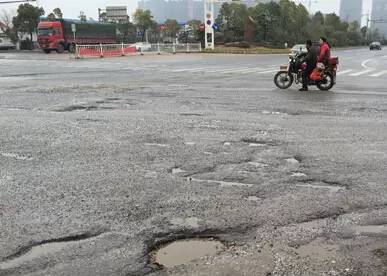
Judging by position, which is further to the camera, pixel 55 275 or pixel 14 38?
pixel 14 38

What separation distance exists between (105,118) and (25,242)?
21.5 feet

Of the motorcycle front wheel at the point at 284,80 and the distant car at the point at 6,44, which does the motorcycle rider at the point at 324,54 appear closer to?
the motorcycle front wheel at the point at 284,80

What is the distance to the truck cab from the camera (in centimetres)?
5462

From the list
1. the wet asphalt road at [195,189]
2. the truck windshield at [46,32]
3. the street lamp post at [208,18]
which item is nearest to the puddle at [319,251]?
the wet asphalt road at [195,189]

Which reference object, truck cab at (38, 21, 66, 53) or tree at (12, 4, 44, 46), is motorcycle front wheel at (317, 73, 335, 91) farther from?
tree at (12, 4, 44, 46)

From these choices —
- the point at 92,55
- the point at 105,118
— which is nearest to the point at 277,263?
the point at 105,118

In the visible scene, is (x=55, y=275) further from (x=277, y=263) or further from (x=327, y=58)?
(x=327, y=58)

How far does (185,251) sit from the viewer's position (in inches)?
166

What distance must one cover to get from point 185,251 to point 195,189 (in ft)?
5.30

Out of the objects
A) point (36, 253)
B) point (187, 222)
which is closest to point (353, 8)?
point (187, 222)

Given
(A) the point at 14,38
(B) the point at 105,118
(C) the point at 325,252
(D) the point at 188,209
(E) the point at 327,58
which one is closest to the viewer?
(C) the point at 325,252

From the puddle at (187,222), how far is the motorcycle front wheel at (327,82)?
41.2ft

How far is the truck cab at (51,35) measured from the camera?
54625mm

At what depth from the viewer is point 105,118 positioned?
35.3 feet
